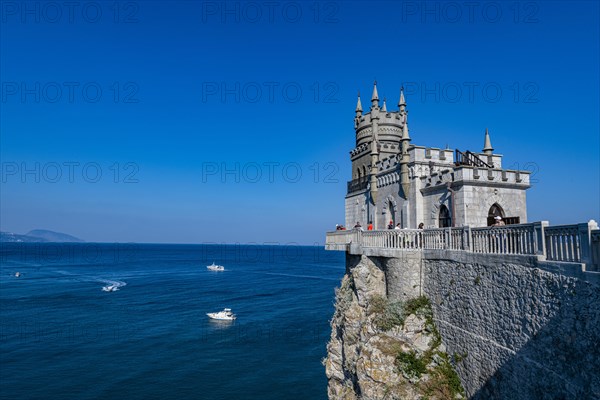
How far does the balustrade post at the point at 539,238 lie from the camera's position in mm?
10320

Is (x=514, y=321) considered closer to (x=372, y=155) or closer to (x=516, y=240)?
(x=516, y=240)

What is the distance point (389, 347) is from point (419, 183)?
9.20 m

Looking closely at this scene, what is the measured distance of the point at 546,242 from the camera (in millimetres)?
10414

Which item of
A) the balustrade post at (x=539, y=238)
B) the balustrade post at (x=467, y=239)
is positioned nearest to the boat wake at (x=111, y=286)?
the balustrade post at (x=467, y=239)

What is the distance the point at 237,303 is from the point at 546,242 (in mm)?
56197

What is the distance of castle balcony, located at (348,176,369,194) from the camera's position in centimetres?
2744

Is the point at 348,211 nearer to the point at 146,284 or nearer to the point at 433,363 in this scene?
the point at 433,363

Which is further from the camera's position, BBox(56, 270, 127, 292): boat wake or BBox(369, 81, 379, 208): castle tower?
BBox(56, 270, 127, 292): boat wake

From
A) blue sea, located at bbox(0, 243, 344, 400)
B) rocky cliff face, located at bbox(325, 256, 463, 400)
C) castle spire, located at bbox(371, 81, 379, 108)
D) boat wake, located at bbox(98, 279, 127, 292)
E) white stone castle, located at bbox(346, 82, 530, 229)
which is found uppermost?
castle spire, located at bbox(371, 81, 379, 108)

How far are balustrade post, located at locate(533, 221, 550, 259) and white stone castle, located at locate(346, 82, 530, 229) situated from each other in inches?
285

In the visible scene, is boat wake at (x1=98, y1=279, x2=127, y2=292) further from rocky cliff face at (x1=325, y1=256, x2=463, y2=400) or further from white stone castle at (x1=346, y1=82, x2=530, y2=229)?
rocky cliff face at (x1=325, y1=256, x2=463, y2=400)

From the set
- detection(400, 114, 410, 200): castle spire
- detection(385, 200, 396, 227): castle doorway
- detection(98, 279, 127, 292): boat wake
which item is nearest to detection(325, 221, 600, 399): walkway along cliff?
detection(385, 200, 396, 227): castle doorway

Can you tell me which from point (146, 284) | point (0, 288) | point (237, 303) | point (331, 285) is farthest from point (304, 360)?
point (0, 288)

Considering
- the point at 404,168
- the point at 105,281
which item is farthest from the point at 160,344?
the point at 105,281
